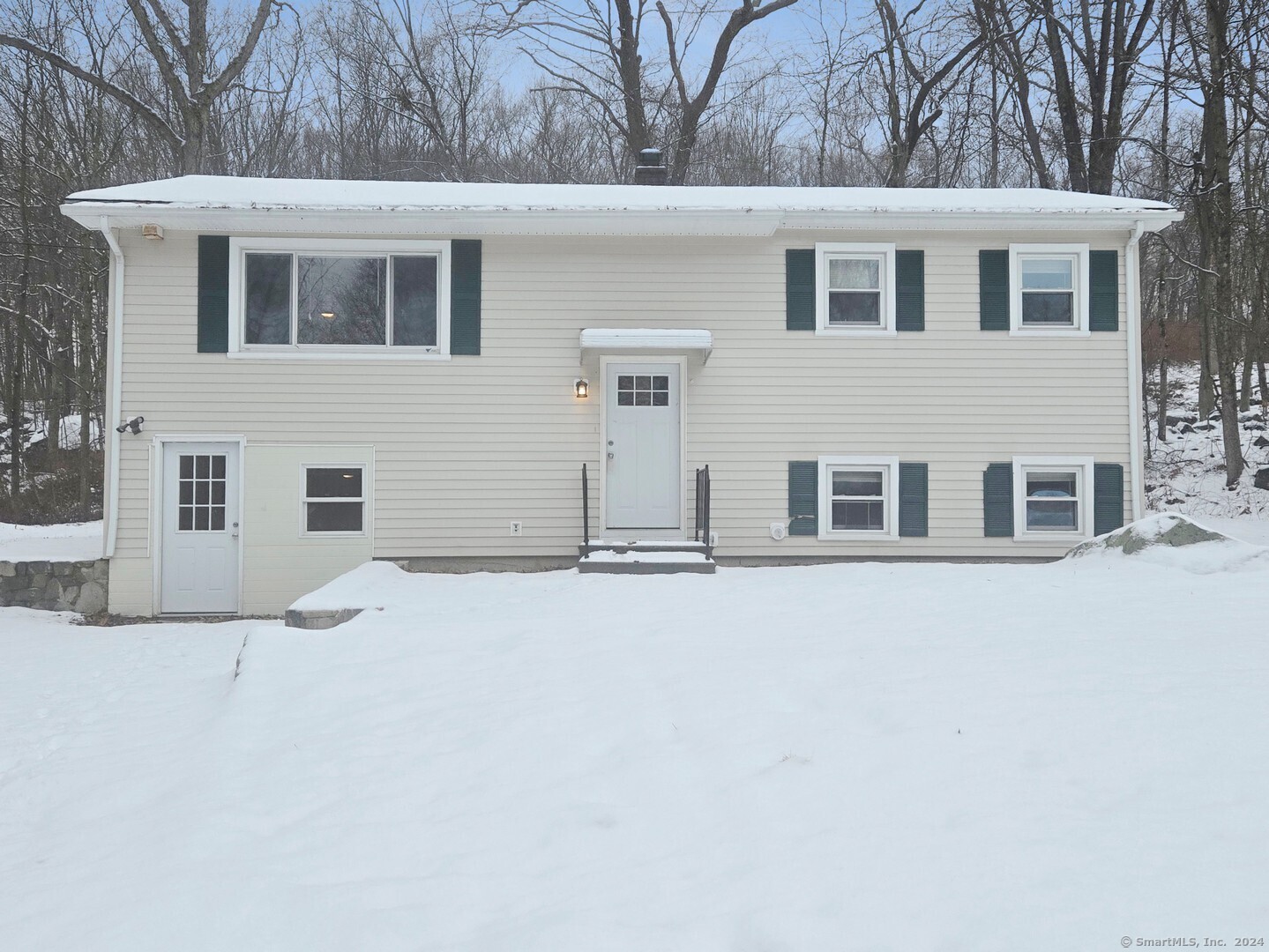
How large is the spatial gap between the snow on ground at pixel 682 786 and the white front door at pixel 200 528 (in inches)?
133

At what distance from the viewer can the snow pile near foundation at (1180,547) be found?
628 cm

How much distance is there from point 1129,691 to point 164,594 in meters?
9.04

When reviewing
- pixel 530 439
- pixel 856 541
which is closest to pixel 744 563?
pixel 856 541

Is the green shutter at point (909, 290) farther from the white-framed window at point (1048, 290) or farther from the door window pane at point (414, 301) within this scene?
the door window pane at point (414, 301)

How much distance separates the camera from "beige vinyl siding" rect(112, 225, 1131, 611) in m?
9.22

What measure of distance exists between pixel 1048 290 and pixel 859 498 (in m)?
3.14

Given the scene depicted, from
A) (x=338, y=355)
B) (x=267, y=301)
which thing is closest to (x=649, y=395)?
(x=338, y=355)

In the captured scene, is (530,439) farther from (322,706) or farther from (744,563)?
(322,706)

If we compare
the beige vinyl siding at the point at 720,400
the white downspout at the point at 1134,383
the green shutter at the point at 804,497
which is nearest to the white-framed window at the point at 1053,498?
the beige vinyl siding at the point at 720,400

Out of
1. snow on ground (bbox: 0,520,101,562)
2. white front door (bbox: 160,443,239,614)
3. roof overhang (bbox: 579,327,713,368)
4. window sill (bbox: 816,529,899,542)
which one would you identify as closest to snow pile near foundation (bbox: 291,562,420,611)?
white front door (bbox: 160,443,239,614)

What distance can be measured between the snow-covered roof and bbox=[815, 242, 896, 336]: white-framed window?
0.39m

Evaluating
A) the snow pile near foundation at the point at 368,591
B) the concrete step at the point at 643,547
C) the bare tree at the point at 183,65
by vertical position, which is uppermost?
the bare tree at the point at 183,65

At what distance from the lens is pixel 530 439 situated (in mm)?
9242

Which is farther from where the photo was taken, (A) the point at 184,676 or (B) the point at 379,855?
(A) the point at 184,676
